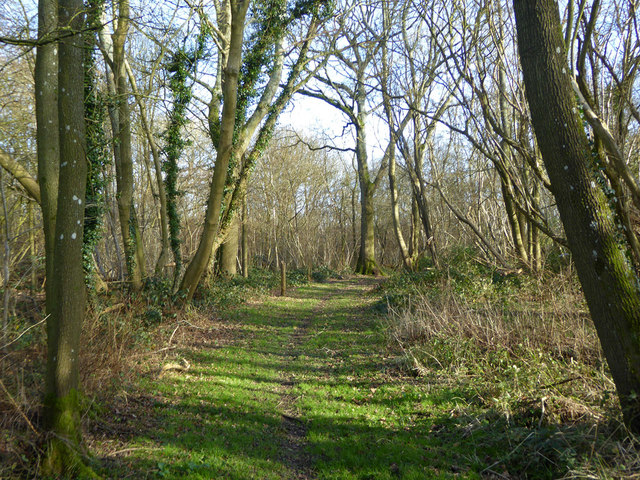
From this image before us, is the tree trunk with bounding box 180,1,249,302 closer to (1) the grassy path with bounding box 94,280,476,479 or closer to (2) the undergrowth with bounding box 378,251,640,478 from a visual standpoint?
(1) the grassy path with bounding box 94,280,476,479

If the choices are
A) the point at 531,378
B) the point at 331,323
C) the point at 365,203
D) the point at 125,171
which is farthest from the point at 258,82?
the point at 531,378

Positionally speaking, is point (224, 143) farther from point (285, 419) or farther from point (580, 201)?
point (580, 201)

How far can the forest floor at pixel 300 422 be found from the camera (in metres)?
4.36

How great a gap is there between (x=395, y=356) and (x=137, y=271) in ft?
25.6

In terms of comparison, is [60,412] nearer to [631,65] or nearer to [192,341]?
[192,341]

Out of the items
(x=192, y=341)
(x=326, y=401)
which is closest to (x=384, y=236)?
(x=192, y=341)

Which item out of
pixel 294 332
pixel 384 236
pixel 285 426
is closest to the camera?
pixel 285 426

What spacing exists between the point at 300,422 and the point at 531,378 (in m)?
3.10

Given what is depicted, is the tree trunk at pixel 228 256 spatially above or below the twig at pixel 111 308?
above

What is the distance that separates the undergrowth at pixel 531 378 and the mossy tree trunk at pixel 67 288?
4149 millimetres

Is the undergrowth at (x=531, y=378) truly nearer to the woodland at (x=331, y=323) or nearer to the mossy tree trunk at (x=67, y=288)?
the woodland at (x=331, y=323)

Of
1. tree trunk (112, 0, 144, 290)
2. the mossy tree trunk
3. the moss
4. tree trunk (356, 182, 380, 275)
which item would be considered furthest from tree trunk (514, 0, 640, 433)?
tree trunk (356, 182, 380, 275)

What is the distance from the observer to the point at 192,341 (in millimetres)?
9375

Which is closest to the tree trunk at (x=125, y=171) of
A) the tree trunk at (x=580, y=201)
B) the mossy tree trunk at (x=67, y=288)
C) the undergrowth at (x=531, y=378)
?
the mossy tree trunk at (x=67, y=288)
